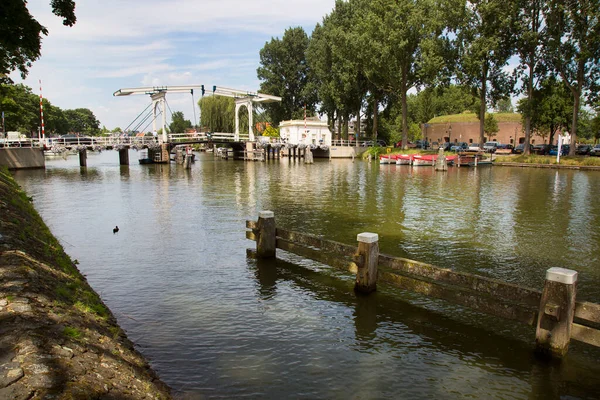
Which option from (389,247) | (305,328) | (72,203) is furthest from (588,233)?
(72,203)

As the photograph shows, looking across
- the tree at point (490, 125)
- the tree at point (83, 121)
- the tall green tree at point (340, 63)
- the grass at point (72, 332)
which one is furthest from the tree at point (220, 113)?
the grass at point (72, 332)

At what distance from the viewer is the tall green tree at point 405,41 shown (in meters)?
50.1

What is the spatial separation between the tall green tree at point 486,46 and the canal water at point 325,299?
103ft

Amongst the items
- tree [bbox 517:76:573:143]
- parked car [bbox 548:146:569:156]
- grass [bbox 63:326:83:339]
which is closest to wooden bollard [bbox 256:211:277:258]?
grass [bbox 63:326:83:339]

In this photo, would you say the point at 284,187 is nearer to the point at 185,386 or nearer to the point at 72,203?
the point at 72,203

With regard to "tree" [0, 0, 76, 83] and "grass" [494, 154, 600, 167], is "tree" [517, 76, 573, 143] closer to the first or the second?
"grass" [494, 154, 600, 167]

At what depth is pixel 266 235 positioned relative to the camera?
Result: 11.6 meters

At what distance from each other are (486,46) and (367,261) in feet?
153

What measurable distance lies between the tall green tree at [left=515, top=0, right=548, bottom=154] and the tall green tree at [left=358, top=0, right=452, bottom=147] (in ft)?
25.4

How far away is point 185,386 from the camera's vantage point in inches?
235

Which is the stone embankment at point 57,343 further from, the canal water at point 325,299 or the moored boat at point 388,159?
the moored boat at point 388,159

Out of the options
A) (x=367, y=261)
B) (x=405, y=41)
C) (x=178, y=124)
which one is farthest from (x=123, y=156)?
(x=178, y=124)

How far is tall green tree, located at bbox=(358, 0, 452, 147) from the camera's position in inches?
1971

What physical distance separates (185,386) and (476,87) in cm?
5416
